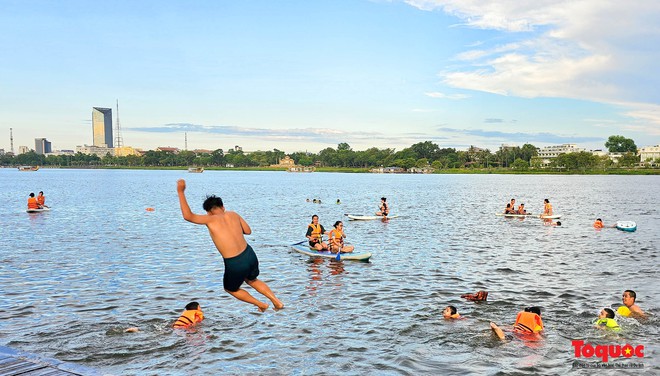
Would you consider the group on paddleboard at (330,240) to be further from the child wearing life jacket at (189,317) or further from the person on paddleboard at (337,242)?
the child wearing life jacket at (189,317)

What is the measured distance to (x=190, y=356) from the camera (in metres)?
13.5

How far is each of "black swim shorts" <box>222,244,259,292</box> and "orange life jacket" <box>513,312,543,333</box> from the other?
9106mm

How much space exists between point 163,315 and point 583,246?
90.0ft

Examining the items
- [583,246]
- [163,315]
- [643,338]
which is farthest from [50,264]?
[583,246]

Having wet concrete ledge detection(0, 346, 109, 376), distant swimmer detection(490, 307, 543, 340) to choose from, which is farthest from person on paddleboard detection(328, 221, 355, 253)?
wet concrete ledge detection(0, 346, 109, 376)

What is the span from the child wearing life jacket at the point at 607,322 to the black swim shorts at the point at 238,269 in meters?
11.6

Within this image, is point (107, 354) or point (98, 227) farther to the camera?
point (98, 227)

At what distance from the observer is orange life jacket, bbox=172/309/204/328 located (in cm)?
1570

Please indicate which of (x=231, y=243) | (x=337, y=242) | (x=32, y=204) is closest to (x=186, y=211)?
(x=231, y=243)

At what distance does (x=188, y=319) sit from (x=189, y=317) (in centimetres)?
7

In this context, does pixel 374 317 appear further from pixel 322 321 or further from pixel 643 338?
pixel 643 338

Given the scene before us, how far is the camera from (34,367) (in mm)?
9188

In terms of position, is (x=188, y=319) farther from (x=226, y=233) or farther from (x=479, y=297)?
(x=479, y=297)

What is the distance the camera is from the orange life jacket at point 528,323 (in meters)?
14.9
